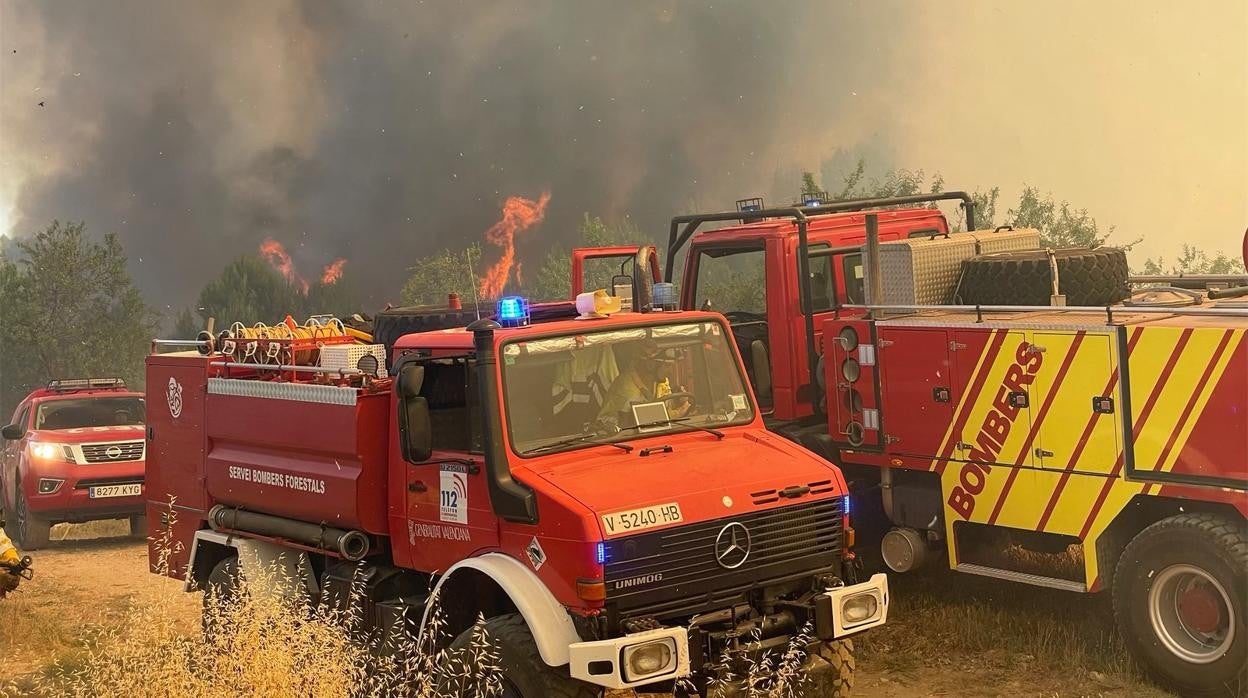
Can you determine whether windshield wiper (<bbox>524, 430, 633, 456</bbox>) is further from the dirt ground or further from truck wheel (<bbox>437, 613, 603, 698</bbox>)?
the dirt ground

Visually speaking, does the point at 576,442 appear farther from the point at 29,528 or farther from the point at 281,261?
the point at 281,261

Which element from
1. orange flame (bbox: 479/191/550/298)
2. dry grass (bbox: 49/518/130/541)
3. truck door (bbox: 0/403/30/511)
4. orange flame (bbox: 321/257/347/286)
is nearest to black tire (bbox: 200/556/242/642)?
truck door (bbox: 0/403/30/511)

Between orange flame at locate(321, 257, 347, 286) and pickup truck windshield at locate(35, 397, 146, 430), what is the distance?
30.2 meters

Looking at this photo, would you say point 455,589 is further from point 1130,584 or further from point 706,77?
point 706,77

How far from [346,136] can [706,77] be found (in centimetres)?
1446

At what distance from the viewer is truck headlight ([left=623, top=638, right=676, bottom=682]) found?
5.74m

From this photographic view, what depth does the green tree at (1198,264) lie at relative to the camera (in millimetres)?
30641

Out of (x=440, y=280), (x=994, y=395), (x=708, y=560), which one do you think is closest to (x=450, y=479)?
(x=708, y=560)

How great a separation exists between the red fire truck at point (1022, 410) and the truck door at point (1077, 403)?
11 millimetres

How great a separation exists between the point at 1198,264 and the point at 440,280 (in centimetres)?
2143

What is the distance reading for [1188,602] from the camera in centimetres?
721

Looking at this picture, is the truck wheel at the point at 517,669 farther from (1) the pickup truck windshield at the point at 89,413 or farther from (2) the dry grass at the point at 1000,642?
(1) the pickup truck windshield at the point at 89,413

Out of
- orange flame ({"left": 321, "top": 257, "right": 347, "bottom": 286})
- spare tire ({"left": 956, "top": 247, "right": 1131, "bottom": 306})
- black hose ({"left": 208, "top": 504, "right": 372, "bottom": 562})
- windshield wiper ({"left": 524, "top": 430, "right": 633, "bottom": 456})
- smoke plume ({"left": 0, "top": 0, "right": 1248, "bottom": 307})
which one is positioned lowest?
black hose ({"left": 208, "top": 504, "right": 372, "bottom": 562})

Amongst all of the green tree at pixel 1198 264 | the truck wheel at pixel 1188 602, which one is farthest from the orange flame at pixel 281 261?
the truck wheel at pixel 1188 602
